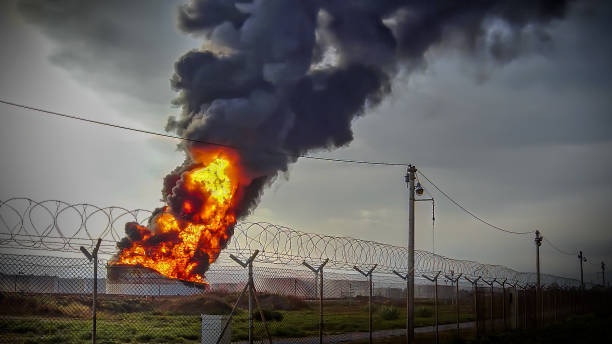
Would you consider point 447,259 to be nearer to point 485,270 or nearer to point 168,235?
point 485,270

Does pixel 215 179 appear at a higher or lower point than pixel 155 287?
higher

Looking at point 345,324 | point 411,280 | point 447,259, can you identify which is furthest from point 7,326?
point 447,259

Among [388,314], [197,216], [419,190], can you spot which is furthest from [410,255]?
[388,314]

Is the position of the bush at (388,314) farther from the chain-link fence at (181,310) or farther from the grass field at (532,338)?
the grass field at (532,338)

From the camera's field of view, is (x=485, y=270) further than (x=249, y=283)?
Yes

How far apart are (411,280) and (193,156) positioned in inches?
630

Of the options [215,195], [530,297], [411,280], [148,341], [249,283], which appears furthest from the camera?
[215,195]

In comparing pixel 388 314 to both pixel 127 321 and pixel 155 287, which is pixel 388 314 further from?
pixel 127 321

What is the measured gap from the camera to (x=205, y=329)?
1579cm

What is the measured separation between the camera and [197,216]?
115 feet

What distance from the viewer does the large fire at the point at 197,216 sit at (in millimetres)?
33719

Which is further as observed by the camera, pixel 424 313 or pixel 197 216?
pixel 424 313

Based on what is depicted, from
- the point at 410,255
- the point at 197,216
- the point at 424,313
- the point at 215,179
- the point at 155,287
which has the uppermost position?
the point at 215,179

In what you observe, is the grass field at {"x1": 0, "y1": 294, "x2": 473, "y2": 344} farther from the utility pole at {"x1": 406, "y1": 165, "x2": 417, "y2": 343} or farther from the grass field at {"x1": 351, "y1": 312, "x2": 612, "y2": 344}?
the utility pole at {"x1": 406, "y1": 165, "x2": 417, "y2": 343}
